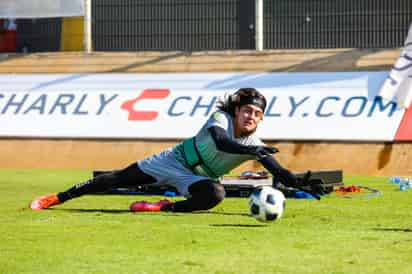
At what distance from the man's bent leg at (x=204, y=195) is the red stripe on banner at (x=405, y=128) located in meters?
10.5

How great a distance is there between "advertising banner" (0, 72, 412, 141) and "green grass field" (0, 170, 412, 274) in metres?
7.84

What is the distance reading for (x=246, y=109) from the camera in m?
12.5

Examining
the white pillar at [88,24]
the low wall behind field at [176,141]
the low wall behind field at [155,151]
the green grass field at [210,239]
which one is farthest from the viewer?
the white pillar at [88,24]

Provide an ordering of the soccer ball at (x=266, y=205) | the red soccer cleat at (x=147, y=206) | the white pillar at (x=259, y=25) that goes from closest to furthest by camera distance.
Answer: the soccer ball at (x=266, y=205) → the red soccer cleat at (x=147, y=206) → the white pillar at (x=259, y=25)

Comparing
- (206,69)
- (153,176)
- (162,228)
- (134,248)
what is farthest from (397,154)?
(134,248)

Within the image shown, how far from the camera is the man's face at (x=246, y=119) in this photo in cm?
1254

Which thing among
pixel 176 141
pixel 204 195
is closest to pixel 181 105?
pixel 176 141

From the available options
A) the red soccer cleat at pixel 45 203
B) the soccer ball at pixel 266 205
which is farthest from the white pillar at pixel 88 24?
the soccer ball at pixel 266 205

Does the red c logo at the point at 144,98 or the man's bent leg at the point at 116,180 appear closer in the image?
the man's bent leg at the point at 116,180

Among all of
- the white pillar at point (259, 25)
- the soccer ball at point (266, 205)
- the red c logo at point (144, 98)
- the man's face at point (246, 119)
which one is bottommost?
the red c logo at point (144, 98)

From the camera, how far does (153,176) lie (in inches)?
525

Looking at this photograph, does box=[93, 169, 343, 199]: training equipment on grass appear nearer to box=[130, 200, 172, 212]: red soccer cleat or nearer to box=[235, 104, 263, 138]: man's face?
box=[130, 200, 172, 212]: red soccer cleat

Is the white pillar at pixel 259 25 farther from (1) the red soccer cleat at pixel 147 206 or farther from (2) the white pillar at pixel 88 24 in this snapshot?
(1) the red soccer cleat at pixel 147 206

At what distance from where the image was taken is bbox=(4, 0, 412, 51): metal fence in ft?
84.9
